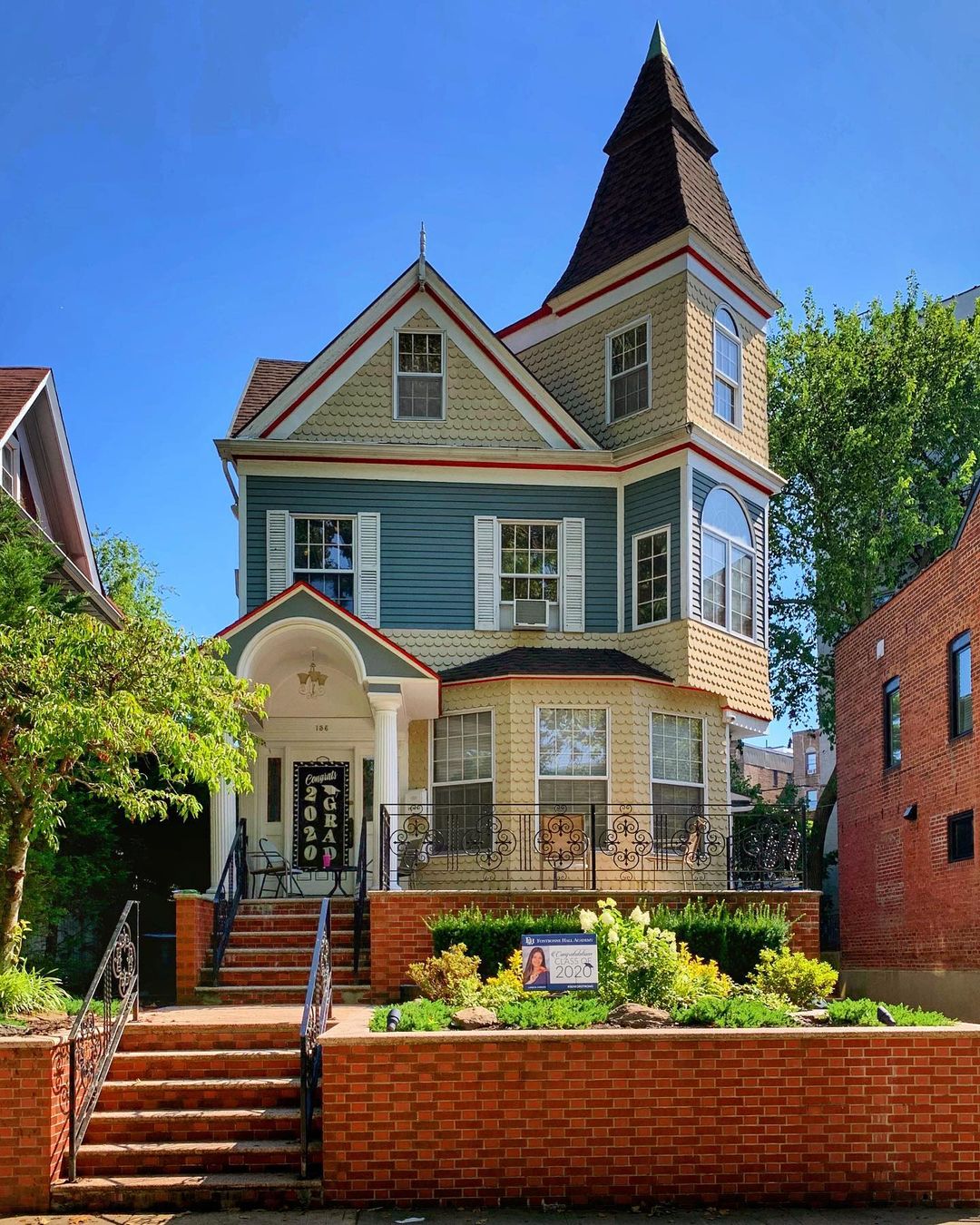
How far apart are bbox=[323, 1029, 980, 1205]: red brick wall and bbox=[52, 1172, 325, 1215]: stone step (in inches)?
8.9

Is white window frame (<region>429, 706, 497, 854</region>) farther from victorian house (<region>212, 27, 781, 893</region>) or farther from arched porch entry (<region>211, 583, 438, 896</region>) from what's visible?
arched porch entry (<region>211, 583, 438, 896</region>)

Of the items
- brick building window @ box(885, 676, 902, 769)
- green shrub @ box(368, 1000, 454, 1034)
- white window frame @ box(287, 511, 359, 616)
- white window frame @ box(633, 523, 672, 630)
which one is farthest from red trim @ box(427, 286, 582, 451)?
green shrub @ box(368, 1000, 454, 1034)

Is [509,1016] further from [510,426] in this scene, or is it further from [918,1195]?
[510,426]

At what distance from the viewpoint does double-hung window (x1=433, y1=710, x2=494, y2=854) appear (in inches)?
731

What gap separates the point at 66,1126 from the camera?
32.9 feet

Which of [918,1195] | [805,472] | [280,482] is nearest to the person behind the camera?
[918,1195]

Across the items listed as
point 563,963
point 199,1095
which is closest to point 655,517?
point 563,963

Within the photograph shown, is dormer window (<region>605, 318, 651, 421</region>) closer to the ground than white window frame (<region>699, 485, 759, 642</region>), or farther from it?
farther from it

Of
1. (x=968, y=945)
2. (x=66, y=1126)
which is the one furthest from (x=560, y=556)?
(x=66, y=1126)

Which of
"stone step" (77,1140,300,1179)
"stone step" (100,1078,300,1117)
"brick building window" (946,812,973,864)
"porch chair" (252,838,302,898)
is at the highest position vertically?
"brick building window" (946,812,973,864)

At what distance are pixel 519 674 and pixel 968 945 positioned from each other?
7.13 metres

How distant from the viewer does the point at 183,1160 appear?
1003 centimetres

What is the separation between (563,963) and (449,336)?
38.2 feet

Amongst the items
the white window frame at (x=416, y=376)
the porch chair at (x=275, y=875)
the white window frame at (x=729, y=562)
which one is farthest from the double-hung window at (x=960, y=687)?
the porch chair at (x=275, y=875)
